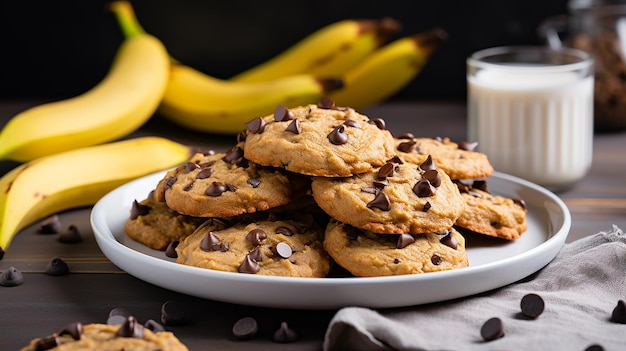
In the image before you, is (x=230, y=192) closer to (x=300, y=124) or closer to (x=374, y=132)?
(x=300, y=124)

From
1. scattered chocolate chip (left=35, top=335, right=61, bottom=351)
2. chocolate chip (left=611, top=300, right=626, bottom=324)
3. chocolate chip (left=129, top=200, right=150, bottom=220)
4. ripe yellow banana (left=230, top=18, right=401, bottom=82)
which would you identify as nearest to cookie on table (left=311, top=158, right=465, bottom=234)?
chocolate chip (left=611, top=300, right=626, bottom=324)

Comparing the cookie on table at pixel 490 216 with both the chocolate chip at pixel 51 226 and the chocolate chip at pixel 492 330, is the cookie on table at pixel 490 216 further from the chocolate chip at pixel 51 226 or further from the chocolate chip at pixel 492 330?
the chocolate chip at pixel 51 226

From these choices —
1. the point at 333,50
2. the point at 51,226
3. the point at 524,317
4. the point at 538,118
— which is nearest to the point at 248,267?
the point at 524,317

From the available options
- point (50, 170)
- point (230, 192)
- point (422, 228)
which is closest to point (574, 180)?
point (422, 228)

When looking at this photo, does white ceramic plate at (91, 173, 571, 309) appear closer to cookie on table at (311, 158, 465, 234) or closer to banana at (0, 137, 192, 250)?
cookie on table at (311, 158, 465, 234)

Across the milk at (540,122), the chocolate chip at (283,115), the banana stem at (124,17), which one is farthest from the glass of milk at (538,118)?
the banana stem at (124,17)

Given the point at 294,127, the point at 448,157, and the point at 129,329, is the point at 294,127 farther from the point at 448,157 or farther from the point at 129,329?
the point at 129,329
